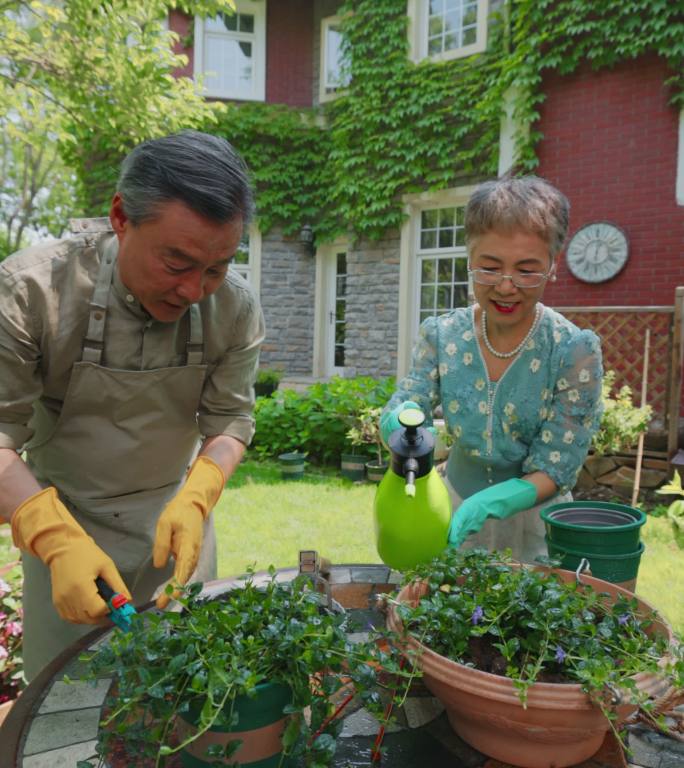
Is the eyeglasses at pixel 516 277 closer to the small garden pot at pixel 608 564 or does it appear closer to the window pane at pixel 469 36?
the small garden pot at pixel 608 564

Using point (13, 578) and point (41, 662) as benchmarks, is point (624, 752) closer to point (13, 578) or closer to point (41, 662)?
point (41, 662)

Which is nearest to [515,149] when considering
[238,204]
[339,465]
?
[339,465]

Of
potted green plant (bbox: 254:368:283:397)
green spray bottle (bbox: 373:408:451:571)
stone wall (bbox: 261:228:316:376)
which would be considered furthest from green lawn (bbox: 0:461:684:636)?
stone wall (bbox: 261:228:316:376)

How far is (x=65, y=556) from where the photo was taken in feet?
3.83

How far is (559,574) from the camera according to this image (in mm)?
1083

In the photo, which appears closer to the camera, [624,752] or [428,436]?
[624,752]

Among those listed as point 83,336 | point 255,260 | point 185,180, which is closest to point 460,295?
point 255,260

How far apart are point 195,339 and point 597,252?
5747 millimetres

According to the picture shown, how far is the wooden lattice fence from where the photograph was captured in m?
4.96

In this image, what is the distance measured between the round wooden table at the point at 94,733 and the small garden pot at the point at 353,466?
428 cm

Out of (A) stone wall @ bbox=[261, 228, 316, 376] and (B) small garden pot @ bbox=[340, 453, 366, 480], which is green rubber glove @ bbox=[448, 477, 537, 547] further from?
(A) stone wall @ bbox=[261, 228, 316, 376]

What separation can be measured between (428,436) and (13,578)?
1.84m

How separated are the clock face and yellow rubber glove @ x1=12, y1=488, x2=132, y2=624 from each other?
6088 millimetres

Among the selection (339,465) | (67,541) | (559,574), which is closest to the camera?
(559,574)
